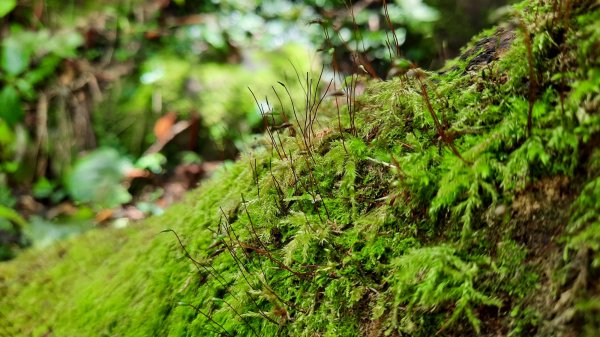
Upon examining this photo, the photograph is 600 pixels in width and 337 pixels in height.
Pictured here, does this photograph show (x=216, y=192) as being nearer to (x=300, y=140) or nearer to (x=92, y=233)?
(x=300, y=140)

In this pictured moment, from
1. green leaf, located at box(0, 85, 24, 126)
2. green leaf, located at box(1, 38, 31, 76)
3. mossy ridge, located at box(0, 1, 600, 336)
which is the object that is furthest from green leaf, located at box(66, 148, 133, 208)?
mossy ridge, located at box(0, 1, 600, 336)

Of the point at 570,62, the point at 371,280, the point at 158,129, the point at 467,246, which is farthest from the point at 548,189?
the point at 158,129

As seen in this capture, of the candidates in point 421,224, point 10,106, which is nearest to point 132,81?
point 10,106

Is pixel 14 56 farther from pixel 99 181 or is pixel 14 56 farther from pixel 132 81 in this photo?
pixel 99 181

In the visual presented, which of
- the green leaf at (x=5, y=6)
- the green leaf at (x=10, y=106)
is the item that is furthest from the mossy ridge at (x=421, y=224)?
the green leaf at (x=5, y=6)

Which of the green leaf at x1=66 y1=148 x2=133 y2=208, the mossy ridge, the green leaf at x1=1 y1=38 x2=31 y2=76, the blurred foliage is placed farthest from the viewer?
the green leaf at x1=1 y1=38 x2=31 y2=76

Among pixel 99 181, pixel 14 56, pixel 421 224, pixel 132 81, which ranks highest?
pixel 132 81

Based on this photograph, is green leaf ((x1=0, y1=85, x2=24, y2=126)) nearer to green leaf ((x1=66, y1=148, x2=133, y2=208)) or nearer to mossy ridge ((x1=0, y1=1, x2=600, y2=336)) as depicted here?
green leaf ((x1=66, y1=148, x2=133, y2=208))

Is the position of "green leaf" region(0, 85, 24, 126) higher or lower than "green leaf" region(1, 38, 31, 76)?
lower
